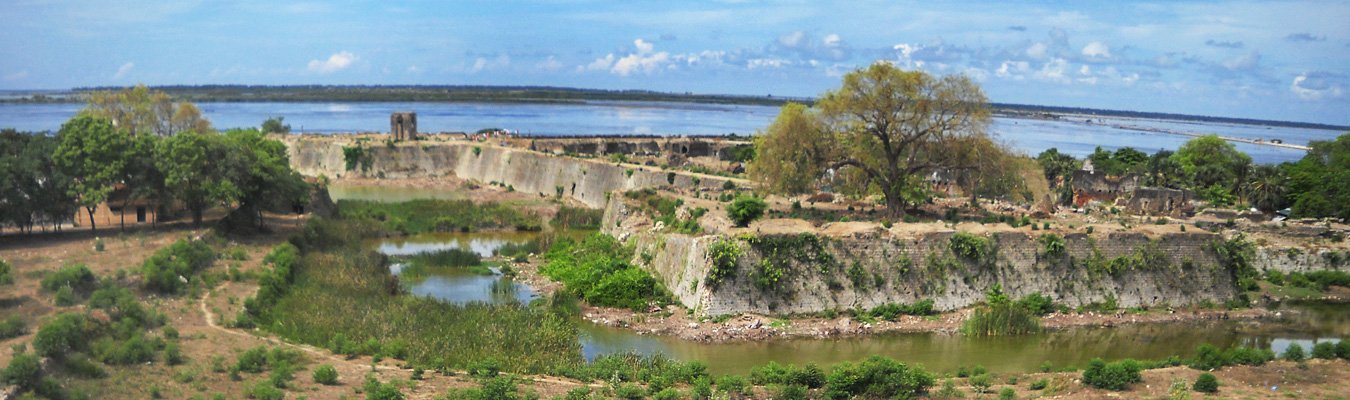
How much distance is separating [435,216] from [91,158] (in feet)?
47.6

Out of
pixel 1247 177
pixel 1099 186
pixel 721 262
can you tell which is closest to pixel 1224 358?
pixel 721 262

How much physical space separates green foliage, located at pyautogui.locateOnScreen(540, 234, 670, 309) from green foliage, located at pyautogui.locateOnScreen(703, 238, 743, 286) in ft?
6.79

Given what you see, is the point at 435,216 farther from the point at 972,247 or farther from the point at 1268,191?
the point at 1268,191

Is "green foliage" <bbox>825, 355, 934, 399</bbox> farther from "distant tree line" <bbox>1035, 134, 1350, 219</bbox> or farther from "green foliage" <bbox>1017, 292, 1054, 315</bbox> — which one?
"distant tree line" <bbox>1035, 134, 1350, 219</bbox>

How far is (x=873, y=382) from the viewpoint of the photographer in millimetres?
16281

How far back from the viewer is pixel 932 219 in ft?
92.8

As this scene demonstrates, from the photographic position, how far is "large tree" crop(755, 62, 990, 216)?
27781 mm

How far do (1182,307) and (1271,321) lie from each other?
224 cm

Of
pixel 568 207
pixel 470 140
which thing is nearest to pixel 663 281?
pixel 568 207

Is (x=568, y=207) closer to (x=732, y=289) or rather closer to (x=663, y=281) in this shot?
(x=663, y=281)

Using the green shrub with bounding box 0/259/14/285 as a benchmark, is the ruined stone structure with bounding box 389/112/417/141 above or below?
above

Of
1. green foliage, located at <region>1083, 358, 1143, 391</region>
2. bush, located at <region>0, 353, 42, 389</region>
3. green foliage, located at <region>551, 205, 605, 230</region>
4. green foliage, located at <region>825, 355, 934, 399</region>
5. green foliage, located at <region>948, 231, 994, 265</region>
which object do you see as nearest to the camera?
bush, located at <region>0, 353, 42, 389</region>

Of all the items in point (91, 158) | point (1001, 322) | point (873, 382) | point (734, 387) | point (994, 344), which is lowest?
point (994, 344)

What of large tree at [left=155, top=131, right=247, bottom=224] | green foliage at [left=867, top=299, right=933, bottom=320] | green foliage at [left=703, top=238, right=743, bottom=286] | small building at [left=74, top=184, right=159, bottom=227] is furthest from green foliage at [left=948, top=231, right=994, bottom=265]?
small building at [left=74, top=184, right=159, bottom=227]
